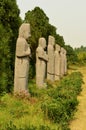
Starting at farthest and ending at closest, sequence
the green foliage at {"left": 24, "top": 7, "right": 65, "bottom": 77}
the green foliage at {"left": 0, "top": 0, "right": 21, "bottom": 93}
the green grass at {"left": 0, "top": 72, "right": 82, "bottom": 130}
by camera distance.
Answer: the green foliage at {"left": 24, "top": 7, "right": 65, "bottom": 77}
the green foliage at {"left": 0, "top": 0, "right": 21, "bottom": 93}
the green grass at {"left": 0, "top": 72, "right": 82, "bottom": 130}

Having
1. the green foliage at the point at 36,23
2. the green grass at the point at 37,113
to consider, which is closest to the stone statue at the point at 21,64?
the green grass at the point at 37,113

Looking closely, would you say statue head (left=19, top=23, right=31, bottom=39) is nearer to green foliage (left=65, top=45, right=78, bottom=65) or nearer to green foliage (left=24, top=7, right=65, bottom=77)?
green foliage (left=24, top=7, right=65, bottom=77)

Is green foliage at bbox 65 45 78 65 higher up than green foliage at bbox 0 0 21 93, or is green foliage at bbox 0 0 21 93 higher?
green foliage at bbox 65 45 78 65

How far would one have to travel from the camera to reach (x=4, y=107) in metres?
12.2

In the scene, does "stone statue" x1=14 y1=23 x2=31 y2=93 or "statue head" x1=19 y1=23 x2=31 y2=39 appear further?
"statue head" x1=19 y1=23 x2=31 y2=39

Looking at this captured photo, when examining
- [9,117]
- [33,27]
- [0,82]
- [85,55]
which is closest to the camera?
[9,117]

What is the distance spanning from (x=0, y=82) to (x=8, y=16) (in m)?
3.89

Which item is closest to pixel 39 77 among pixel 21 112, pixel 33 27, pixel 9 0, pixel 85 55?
pixel 9 0

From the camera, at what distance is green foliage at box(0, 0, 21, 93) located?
15823 millimetres

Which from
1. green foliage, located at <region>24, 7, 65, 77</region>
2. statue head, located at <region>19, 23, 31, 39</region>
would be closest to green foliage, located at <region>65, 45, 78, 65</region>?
green foliage, located at <region>24, 7, 65, 77</region>

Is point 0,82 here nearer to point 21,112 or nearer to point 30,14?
point 21,112

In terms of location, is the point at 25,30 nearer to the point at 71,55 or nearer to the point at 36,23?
the point at 36,23

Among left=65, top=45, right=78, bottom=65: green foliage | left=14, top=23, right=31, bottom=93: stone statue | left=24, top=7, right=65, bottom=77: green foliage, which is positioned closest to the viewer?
left=14, top=23, right=31, bottom=93: stone statue

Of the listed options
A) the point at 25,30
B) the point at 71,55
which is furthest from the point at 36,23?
the point at 71,55
